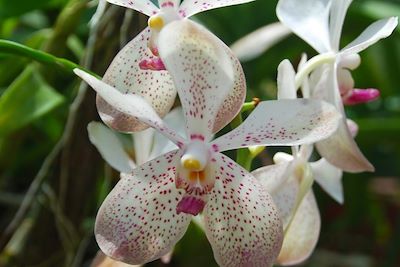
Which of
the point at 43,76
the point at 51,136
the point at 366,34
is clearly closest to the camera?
the point at 366,34

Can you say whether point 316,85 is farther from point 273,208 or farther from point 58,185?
point 58,185

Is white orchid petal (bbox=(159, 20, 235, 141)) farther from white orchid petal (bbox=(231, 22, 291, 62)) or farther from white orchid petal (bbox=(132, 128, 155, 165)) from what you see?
white orchid petal (bbox=(231, 22, 291, 62))

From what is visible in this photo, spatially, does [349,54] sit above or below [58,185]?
above

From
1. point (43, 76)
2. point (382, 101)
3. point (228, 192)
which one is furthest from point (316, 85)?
point (382, 101)

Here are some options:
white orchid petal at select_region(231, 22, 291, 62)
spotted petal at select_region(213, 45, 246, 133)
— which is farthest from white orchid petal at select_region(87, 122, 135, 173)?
white orchid petal at select_region(231, 22, 291, 62)

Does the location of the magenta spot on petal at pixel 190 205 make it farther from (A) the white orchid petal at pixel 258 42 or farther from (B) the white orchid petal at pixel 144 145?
(A) the white orchid petal at pixel 258 42

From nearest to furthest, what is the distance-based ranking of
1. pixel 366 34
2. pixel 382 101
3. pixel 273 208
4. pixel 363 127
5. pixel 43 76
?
pixel 273 208, pixel 366 34, pixel 43 76, pixel 363 127, pixel 382 101

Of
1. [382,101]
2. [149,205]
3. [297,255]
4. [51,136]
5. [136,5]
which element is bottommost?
[382,101]
